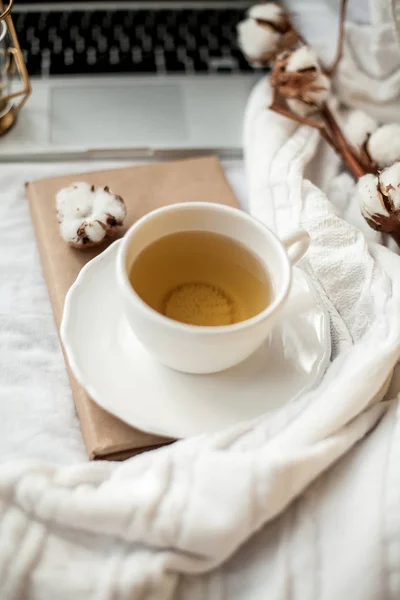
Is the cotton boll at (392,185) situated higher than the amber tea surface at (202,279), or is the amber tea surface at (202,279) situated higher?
the cotton boll at (392,185)

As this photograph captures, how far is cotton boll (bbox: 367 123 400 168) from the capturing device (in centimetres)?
53

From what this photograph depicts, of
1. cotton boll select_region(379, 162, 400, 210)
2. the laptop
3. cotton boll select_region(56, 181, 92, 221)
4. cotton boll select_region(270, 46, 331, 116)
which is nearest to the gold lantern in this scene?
the laptop

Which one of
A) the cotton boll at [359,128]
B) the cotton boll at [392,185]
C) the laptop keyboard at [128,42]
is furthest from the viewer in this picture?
the laptop keyboard at [128,42]

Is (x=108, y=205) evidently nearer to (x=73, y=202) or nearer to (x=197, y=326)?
(x=73, y=202)

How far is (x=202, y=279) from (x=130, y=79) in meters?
0.34

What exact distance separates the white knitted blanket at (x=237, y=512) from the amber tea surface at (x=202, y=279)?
81 millimetres

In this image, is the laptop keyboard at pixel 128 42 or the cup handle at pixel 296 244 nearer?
the cup handle at pixel 296 244

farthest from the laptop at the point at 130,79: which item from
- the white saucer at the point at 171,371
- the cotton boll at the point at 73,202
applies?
the white saucer at the point at 171,371

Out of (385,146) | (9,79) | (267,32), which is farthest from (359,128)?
(9,79)

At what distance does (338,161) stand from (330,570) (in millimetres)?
386

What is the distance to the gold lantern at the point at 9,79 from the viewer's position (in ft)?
1.87

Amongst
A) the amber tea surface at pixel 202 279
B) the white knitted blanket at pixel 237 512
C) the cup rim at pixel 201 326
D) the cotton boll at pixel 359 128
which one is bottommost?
the white knitted blanket at pixel 237 512

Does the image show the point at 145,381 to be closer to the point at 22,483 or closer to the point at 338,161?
the point at 22,483

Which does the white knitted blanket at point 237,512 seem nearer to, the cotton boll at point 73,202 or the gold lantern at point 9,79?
the cotton boll at point 73,202
